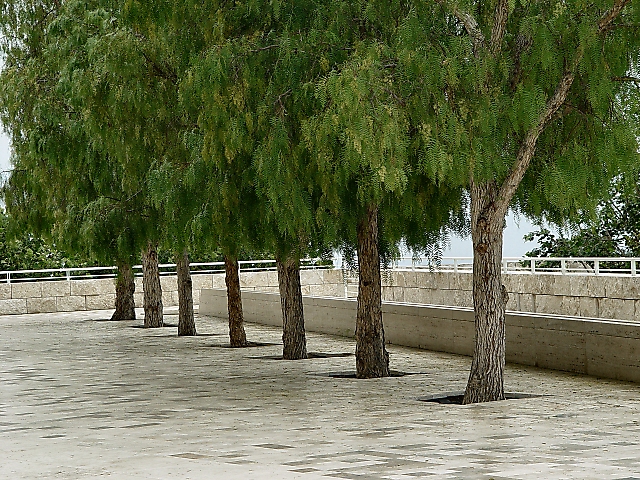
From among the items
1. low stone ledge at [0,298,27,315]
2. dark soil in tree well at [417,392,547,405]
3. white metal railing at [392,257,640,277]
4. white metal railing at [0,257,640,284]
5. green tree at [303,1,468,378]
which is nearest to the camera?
green tree at [303,1,468,378]

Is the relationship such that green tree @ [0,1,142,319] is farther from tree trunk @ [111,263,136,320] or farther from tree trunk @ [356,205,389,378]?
tree trunk @ [356,205,389,378]

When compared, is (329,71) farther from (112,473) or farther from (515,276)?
(515,276)

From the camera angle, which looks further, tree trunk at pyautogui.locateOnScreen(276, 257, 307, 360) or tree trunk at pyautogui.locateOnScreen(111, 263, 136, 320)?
tree trunk at pyautogui.locateOnScreen(111, 263, 136, 320)

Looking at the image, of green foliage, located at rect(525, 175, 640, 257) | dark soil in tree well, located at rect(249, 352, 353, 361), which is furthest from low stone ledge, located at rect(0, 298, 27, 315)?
green foliage, located at rect(525, 175, 640, 257)

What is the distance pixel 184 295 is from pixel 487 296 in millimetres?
11992

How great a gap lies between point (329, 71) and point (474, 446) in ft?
15.2

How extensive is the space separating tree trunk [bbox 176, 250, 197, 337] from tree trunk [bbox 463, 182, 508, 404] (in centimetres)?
1117

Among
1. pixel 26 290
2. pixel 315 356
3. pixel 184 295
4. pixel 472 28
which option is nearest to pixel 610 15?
pixel 472 28

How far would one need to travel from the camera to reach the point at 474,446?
30.3ft

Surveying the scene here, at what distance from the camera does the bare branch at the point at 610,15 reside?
10797 mm

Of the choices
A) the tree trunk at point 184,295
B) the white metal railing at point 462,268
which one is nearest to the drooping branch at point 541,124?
the white metal railing at point 462,268

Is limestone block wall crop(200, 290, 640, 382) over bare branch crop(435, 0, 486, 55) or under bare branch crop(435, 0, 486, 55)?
under

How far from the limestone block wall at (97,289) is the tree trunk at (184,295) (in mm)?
8560

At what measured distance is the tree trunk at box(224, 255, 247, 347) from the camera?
20453mm
